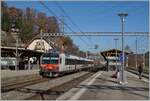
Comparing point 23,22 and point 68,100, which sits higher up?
point 23,22

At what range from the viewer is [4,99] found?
17781mm

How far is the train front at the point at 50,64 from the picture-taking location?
4291cm

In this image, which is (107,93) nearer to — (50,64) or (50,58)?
(50,64)

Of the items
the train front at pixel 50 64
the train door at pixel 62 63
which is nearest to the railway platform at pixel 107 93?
the train front at pixel 50 64

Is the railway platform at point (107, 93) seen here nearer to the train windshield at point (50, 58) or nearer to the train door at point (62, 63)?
the train windshield at point (50, 58)

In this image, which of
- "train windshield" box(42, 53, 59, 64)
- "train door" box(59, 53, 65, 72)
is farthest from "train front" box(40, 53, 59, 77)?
"train door" box(59, 53, 65, 72)

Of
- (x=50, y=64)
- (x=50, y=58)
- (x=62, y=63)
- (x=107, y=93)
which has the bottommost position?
(x=107, y=93)

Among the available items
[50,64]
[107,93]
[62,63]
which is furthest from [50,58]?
[107,93]

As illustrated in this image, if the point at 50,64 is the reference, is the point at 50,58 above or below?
above

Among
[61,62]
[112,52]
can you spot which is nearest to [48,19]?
[112,52]

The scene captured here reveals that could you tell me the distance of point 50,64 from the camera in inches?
1705

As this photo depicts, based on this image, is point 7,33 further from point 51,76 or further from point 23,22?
point 51,76

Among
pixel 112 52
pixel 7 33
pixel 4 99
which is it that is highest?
pixel 7 33

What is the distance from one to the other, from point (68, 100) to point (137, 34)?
5314cm
